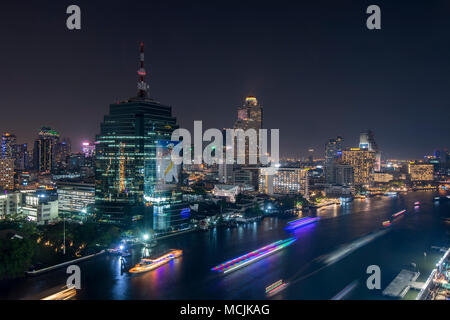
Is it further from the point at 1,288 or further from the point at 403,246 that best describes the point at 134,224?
the point at 403,246

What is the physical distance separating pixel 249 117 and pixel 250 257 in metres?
35.5

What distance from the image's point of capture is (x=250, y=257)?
37.1ft

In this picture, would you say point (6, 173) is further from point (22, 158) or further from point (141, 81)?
point (22, 158)

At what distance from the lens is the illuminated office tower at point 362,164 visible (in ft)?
140

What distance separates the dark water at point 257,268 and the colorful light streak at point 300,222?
→ 62 cm

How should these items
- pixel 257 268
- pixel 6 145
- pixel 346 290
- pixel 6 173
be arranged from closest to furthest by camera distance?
pixel 346 290, pixel 257 268, pixel 6 173, pixel 6 145

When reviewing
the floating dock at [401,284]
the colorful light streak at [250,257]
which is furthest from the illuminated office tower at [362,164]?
the floating dock at [401,284]

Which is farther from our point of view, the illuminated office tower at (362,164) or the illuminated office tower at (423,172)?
the illuminated office tower at (423,172)

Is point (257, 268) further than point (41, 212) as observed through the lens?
No

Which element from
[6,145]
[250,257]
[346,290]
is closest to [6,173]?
[6,145]

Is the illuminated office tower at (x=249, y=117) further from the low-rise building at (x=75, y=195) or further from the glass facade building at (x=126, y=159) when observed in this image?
the glass facade building at (x=126, y=159)

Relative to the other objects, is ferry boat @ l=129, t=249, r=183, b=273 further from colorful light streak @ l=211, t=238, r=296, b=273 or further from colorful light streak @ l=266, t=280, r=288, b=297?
colorful light streak @ l=266, t=280, r=288, b=297

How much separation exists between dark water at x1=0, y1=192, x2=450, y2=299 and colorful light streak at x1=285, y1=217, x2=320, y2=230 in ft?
2.03
